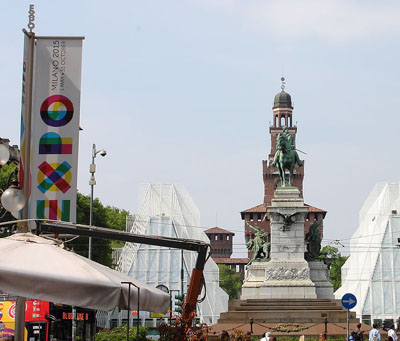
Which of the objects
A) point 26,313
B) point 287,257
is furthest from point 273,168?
point 26,313

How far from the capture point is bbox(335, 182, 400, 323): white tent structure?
10500 centimetres

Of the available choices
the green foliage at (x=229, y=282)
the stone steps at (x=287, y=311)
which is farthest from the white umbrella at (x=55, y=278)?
the green foliage at (x=229, y=282)

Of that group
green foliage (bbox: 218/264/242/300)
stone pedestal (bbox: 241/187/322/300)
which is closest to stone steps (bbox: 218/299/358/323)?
stone pedestal (bbox: 241/187/322/300)

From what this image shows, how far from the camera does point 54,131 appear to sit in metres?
19.8

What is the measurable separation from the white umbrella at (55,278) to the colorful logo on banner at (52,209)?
515cm

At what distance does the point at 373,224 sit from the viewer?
113062mm

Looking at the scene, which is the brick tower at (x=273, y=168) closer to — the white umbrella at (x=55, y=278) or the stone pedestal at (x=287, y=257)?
the stone pedestal at (x=287, y=257)

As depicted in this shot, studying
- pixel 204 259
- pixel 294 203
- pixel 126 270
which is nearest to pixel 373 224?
pixel 126 270

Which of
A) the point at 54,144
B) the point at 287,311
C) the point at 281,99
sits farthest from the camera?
the point at 281,99

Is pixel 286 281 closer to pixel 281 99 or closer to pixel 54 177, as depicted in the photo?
pixel 54 177

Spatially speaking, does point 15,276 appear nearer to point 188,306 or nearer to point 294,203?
point 188,306

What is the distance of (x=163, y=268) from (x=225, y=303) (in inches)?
373

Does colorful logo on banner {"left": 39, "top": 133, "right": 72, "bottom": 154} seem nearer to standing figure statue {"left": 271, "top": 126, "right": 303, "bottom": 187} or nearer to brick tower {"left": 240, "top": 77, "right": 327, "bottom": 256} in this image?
standing figure statue {"left": 271, "top": 126, "right": 303, "bottom": 187}

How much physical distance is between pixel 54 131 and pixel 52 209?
156cm
